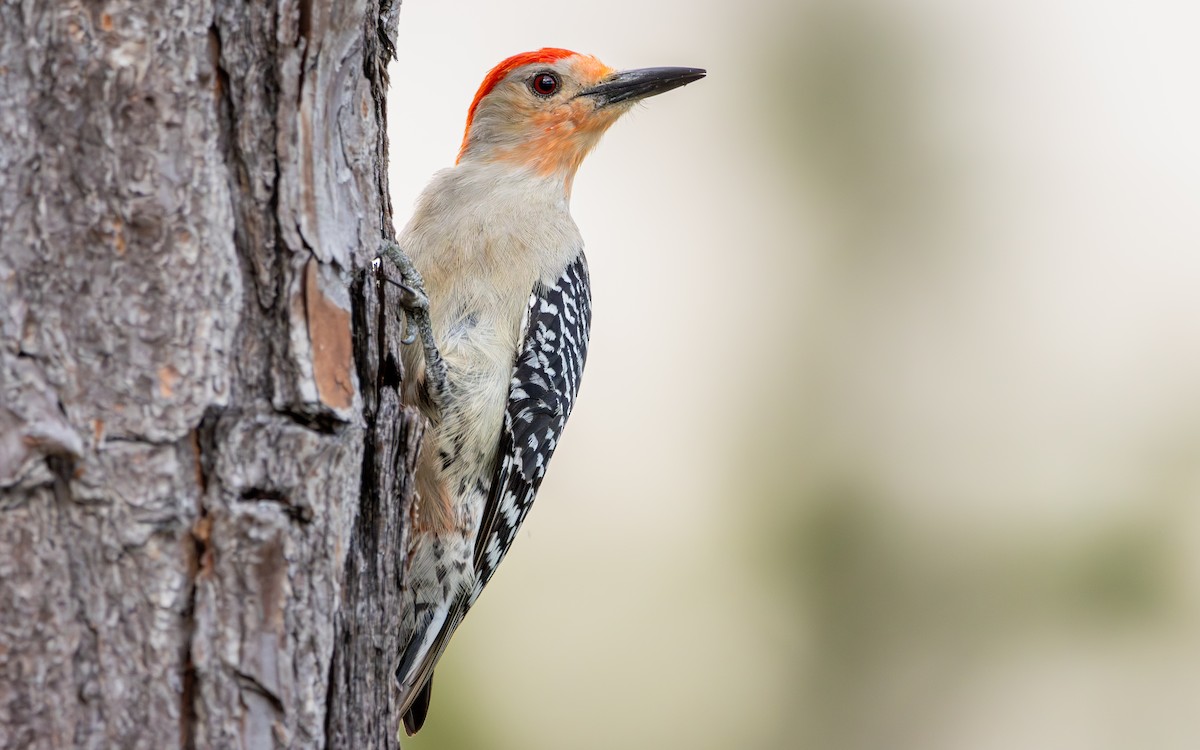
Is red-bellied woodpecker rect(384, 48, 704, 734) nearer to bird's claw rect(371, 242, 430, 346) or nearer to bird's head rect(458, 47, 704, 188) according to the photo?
bird's claw rect(371, 242, 430, 346)

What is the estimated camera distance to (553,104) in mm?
4934

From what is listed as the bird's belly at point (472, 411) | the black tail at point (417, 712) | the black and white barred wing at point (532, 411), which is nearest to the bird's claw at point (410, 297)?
the bird's belly at point (472, 411)

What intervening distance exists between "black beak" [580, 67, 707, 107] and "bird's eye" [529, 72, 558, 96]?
5.2 inches

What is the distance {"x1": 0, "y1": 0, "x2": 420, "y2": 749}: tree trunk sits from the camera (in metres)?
1.89

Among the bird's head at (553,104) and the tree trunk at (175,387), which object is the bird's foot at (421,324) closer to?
the tree trunk at (175,387)

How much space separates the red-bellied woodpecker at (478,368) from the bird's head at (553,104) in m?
0.21

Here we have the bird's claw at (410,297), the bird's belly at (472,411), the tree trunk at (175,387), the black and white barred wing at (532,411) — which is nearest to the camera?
the tree trunk at (175,387)

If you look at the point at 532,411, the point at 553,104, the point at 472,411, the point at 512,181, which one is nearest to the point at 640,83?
the point at 553,104

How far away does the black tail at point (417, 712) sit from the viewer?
3863mm

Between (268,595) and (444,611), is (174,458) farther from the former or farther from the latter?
(444,611)

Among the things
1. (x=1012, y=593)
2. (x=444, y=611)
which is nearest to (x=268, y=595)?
(x=444, y=611)

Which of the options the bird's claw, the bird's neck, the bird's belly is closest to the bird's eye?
the bird's neck

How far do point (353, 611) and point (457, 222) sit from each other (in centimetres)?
214

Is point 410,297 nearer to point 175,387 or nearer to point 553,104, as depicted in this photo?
point 175,387
